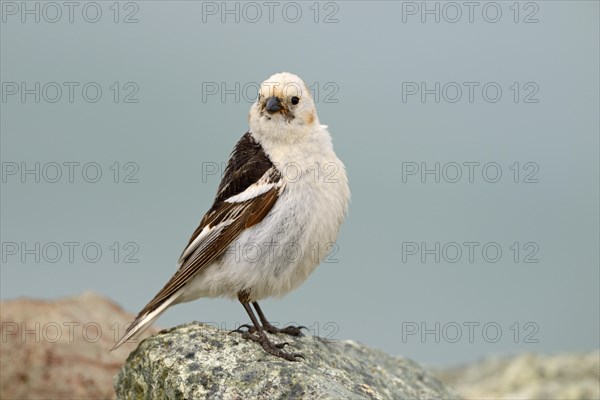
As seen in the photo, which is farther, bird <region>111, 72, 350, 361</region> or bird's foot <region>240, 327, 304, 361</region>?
bird <region>111, 72, 350, 361</region>

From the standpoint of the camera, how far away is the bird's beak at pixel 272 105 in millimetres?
5914

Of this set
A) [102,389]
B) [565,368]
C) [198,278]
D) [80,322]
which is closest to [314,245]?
[198,278]

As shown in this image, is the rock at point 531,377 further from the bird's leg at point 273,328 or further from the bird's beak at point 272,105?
the bird's beak at point 272,105

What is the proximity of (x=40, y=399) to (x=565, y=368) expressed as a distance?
229 inches

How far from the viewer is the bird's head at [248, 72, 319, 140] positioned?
5.98m

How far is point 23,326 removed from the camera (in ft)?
25.6

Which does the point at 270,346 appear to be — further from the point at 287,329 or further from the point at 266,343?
the point at 287,329

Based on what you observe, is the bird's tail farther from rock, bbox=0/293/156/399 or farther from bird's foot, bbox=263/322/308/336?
rock, bbox=0/293/156/399

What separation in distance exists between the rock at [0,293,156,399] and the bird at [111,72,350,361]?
198 centimetres

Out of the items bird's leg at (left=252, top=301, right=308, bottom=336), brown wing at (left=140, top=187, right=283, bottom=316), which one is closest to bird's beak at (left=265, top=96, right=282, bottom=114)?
brown wing at (left=140, top=187, right=283, bottom=316)

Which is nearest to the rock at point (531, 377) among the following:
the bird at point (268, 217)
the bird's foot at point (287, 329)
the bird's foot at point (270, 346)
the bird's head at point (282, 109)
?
the bird's foot at point (287, 329)

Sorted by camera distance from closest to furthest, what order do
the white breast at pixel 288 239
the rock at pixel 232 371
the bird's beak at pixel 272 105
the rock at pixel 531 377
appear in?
the rock at pixel 232 371 → the white breast at pixel 288 239 → the bird's beak at pixel 272 105 → the rock at pixel 531 377

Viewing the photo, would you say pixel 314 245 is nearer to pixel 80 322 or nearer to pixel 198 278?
pixel 198 278

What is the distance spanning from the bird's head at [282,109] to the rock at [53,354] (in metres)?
3.10
